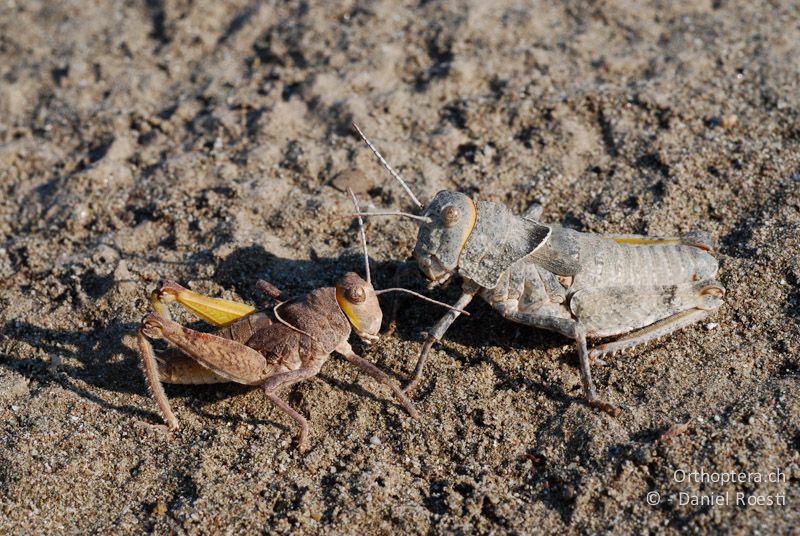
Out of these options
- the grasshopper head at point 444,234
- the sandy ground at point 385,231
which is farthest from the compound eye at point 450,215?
the sandy ground at point 385,231

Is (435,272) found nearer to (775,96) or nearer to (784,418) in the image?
(784,418)

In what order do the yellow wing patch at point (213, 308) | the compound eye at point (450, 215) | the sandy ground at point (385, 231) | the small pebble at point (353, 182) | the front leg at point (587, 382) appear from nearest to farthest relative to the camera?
the sandy ground at point (385, 231) < the front leg at point (587, 382) < the compound eye at point (450, 215) < the yellow wing patch at point (213, 308) < the small pebble at point (353, 182)

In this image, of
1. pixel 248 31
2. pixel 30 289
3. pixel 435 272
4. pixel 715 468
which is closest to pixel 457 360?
pixel 435 272

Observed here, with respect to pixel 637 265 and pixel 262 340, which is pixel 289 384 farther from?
pixel 637 265

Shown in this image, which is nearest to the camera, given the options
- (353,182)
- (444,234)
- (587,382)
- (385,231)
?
(587,382)

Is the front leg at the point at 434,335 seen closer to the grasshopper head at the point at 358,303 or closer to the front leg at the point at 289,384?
the grasshopper head at the point at 358,303

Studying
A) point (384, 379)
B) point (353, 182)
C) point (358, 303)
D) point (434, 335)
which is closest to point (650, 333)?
point (434, 335)

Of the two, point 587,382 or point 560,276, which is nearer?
point 587,382
